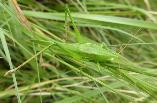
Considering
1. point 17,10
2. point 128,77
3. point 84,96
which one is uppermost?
point 17,10

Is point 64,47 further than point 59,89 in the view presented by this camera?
No

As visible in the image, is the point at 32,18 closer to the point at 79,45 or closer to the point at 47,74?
the point at 47,74

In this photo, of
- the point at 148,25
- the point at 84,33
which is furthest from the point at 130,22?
the point at 84,33

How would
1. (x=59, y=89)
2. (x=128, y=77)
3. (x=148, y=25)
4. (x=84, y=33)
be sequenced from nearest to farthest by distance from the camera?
1. (x=128, y=77)
2. (x=148, y=25)
3. (x=59, y=89)
4. (x=84, y=33)

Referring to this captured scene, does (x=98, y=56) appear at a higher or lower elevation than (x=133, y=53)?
higher

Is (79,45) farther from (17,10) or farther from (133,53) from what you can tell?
(133,53)

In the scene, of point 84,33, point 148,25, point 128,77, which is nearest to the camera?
point 128,77

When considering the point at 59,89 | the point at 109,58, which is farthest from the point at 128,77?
the point at 59,89

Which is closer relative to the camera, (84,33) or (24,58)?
(24,58)

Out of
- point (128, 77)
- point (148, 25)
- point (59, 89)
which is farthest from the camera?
point (59, 89)
